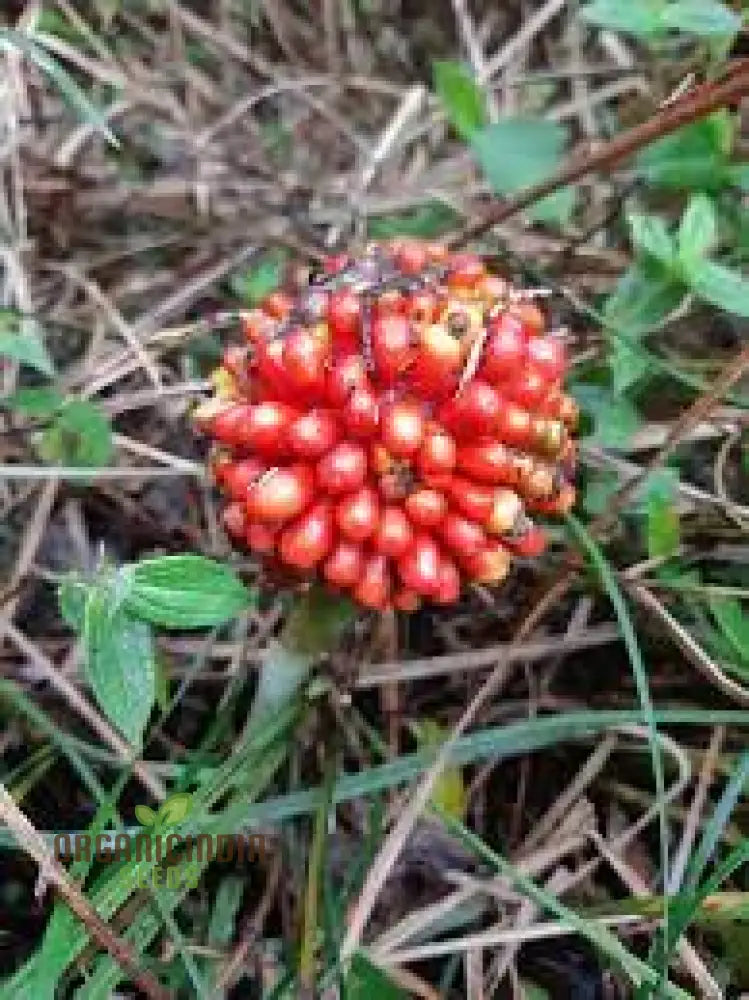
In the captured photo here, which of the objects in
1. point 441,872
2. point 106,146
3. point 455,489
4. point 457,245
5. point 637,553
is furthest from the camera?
point 106,146

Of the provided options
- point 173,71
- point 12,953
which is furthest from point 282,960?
point 173,71

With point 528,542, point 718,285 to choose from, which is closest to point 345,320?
point 528,542

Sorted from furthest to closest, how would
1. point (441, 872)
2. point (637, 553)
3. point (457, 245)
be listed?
point (457, 245)
point (637, 553)
point (441, 872)

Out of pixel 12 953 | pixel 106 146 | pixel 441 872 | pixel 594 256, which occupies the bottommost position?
pixel 441 872

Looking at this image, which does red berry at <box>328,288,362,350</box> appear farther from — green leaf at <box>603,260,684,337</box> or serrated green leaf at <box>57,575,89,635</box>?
green leaf at <box>603,260,684,337</box>

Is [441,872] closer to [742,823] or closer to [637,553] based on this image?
[742,823]

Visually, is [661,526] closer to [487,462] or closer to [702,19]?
[487,462]
